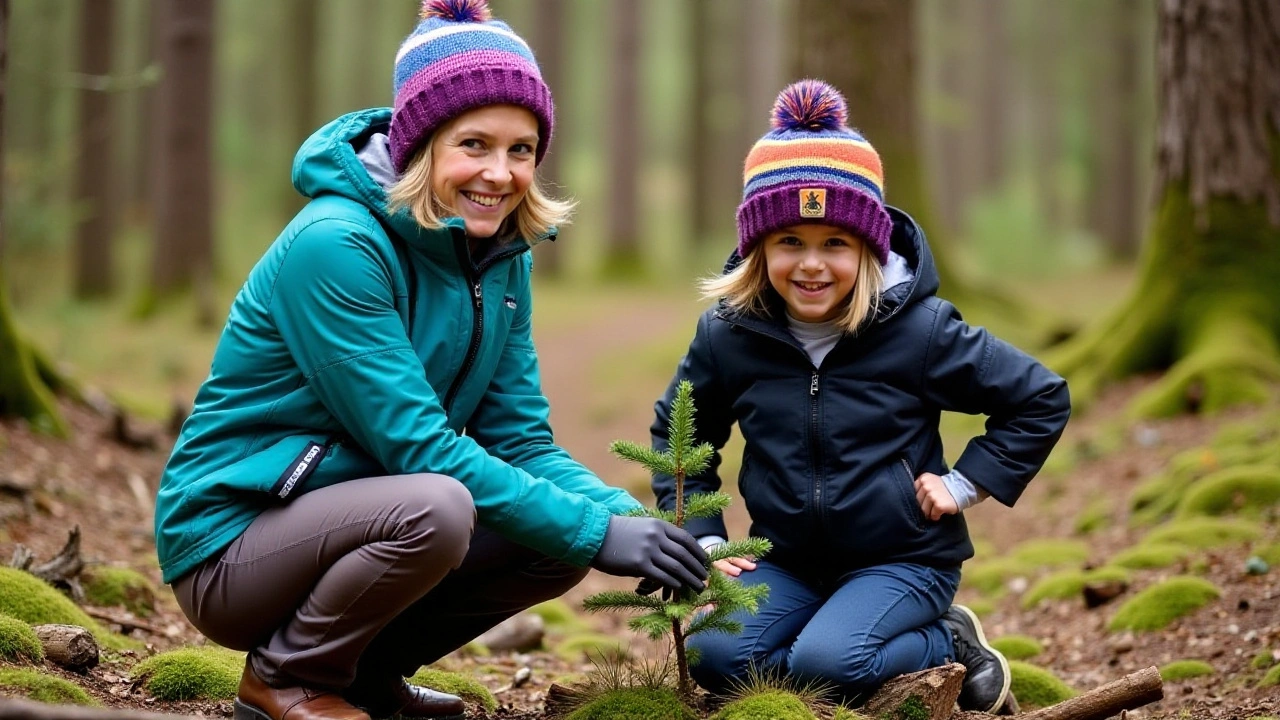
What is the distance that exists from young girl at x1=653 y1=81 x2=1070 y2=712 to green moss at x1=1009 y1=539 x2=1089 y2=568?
2.54 meters

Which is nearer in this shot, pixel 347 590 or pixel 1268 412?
pixel 347 590

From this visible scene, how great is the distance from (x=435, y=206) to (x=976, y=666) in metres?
2.16

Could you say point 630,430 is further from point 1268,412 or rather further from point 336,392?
point 336,392

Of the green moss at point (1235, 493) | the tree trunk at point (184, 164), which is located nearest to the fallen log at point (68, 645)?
the green moss at point (1235, 493)

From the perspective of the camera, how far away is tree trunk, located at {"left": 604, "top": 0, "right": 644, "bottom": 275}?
2133 centimetres

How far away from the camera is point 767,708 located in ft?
10.4

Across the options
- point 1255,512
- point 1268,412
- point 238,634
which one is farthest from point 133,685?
point 1268,412

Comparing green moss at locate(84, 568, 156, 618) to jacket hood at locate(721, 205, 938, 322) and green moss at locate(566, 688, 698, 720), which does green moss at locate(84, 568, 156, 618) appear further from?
jacket hood at locate(721, 205, 938, 322)

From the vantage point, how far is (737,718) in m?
3.16

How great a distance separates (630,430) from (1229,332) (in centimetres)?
513

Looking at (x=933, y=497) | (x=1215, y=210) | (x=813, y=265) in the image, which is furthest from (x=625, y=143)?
(x=933, y=497)

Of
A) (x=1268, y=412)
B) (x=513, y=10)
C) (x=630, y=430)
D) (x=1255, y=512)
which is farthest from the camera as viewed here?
(x=513, y=10)

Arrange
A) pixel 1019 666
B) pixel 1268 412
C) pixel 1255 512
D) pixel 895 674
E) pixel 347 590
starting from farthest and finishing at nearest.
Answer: pixel 1268 412
pixel 1255 512
pixel 1019 666
pixel 895 674
pixel 347 590

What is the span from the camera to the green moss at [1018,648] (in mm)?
4832
